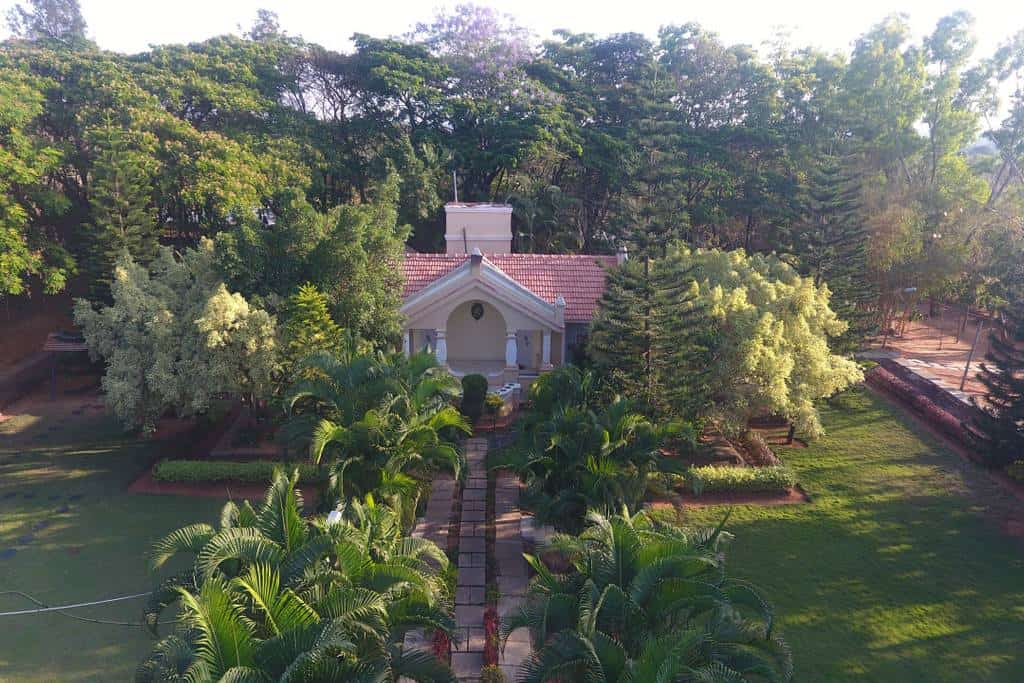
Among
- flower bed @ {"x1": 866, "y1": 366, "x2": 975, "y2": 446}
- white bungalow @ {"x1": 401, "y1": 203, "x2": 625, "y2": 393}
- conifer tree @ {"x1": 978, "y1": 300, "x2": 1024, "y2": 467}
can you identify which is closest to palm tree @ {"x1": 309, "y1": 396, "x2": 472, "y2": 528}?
white bungalow @ {"x1": 401, "y1": 203, "x2": 625, "y2": 393}

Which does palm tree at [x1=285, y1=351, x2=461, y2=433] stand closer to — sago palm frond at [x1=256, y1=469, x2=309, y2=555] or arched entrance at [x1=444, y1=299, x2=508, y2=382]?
sago palm frond at [x1=256, y1=469, x2=309, y2=555]

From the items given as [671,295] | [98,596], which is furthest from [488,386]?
[98,596]

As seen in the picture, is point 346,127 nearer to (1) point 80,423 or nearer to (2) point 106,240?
(2) point 106,240

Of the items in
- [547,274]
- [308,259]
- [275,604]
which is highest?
[308,259]

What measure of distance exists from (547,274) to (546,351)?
298cm

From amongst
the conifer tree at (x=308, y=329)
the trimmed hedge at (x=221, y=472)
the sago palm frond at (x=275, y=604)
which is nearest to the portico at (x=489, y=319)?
the conifer tree at (x=308, y=329)

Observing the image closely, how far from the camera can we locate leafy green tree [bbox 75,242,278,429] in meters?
15.1

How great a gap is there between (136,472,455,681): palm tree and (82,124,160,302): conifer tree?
58.4ft

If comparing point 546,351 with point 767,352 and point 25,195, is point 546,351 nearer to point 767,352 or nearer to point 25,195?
point 767,352

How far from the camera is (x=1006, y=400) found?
15141 millimetres

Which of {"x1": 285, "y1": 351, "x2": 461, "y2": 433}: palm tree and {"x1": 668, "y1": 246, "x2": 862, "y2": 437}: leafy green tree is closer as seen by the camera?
{"x1": 285, "y1": 351, "x2": 461, "y2": 433}: palm tree

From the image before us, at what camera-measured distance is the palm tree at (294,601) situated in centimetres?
575

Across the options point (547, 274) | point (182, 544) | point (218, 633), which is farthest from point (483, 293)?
point (218, 633)

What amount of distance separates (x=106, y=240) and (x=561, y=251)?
61.1 ft
